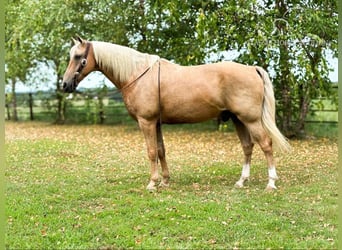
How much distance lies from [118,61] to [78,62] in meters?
0.49

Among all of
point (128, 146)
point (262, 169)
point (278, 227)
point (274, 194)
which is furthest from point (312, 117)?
point (278, 227)

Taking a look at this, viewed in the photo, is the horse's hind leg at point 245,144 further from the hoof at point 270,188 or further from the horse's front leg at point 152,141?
the horse's front leg at point 152,141

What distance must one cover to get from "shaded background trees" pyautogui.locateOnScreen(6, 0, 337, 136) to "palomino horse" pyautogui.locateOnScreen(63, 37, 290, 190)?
2.43 metres

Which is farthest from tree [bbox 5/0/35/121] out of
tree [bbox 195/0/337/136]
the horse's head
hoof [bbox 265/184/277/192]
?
hoof [bbox 265/184/277/192]

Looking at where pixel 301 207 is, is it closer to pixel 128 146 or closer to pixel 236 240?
pixel 236 240

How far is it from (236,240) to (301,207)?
50.0 inches

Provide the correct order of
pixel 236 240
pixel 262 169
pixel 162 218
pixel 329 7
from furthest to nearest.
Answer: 1. pixel 329 7
2. pixel 262 169
3. pixel 162 218
4. pixel 236 240

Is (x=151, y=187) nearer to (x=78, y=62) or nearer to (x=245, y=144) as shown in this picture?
(x=245, y=144)

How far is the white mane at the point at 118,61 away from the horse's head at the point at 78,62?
0.09 meters

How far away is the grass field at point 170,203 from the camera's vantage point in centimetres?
392

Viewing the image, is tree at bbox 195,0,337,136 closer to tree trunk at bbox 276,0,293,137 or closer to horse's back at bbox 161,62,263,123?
tree trunk at bbox 276,0,293,137

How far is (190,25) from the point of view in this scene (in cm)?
1217

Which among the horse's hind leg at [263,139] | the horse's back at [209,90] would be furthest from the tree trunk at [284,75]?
the horse's hind leg at [263,139]

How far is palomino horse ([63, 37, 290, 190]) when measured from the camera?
5656mm
